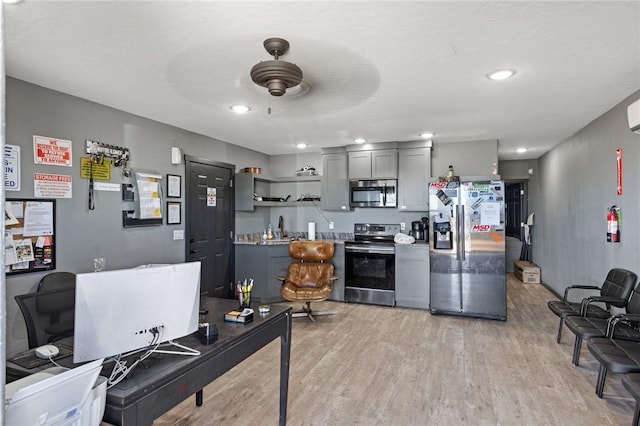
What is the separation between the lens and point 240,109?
3.61m

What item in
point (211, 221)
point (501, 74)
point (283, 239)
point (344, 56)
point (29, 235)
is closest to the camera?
point (344, 56)

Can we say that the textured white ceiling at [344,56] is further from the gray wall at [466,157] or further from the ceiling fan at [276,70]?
the gray wall at [466,157]

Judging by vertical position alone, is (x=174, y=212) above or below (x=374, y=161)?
below

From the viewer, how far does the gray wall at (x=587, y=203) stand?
3260 millimetres

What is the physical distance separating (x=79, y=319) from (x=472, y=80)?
2.98 metres

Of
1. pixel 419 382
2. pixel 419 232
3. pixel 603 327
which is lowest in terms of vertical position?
pixel 419 382

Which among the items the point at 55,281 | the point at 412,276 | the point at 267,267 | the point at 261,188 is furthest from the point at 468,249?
the point at 55,281

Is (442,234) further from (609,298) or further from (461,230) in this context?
(609,298)

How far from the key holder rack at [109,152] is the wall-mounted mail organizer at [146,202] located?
0.16m

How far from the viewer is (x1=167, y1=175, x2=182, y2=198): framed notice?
13.8ft

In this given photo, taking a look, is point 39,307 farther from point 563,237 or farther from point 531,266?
point 531,266

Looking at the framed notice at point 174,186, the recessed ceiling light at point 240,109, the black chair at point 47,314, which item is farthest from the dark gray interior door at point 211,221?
the black chair at point 47,314

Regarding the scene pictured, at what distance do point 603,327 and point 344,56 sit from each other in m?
2.96

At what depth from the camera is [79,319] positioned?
1.27 metres
